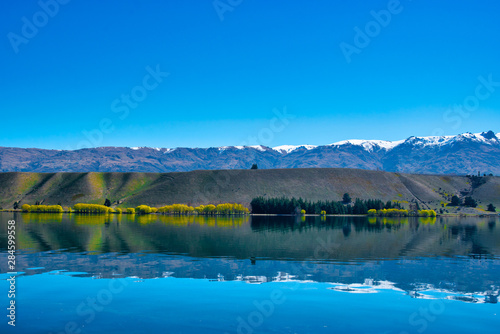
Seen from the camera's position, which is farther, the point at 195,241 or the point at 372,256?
the point at 195,241

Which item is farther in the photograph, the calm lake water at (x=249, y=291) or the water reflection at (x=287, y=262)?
the water reflection at (x=287, y=262)

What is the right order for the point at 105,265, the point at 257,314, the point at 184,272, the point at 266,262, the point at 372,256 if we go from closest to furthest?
1. the point at 257,314
2. the point at 184,272
3. the point at 105,265
4. the point at 266,262
5. the point at 372,256

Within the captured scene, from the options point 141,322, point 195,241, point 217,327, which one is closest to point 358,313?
point 217,327

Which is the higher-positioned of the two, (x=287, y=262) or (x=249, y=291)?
(x=287, y=262)

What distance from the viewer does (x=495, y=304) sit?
1276 inches

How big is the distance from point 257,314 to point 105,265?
2402 centimetres

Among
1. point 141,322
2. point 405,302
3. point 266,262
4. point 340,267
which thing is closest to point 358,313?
point 405,302

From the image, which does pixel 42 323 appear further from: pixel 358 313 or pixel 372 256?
pixel 372 256

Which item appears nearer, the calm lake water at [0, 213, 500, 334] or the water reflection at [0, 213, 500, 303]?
the calm lake water at [0, 213, 500, 334]

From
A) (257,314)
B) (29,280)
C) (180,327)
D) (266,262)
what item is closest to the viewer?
(180,327)

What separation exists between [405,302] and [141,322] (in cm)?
1994

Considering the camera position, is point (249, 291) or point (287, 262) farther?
point (287, 262)

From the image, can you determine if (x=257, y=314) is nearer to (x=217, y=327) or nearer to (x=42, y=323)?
(x=217, y=327)

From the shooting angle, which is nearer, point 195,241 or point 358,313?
point 358,313
